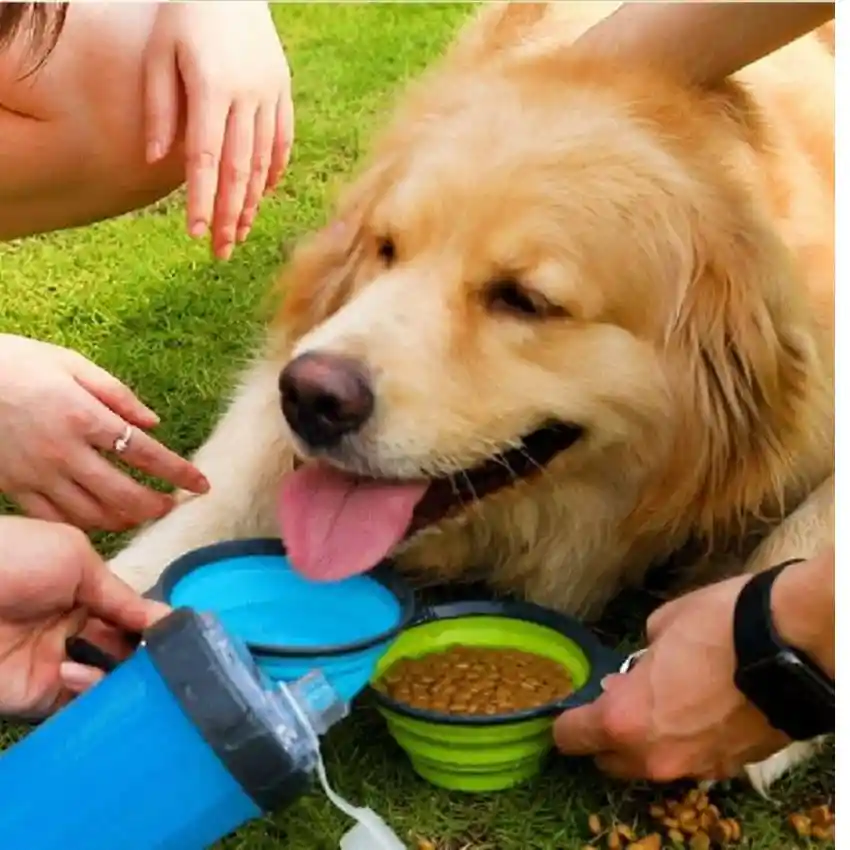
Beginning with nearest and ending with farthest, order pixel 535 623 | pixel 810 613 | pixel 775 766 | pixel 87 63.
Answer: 1. pixel 810 613
2. pixel 775 766
3. pixel 535 623
4. pixel 87 63

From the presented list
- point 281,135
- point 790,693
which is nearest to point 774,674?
point 790,693

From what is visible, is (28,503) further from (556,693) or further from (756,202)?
(756,202)

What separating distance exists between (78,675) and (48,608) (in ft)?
0.33

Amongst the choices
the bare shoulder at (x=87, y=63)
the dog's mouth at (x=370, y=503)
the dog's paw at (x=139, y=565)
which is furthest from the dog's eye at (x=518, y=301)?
the bare shoulder at (x=87, y=63)

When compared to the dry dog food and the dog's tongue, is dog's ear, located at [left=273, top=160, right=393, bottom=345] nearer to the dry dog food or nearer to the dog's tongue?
the dog's tongue

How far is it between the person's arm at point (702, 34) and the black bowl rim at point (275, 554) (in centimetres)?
74

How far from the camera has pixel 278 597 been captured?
173 cm

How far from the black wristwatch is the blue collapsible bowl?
390 millimetres

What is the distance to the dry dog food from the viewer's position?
5.40 ft

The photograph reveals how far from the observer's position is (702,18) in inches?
74.6

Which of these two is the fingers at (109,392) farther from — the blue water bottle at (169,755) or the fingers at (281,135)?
the blue water bottle at (169,755)

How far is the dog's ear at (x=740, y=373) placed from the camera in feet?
5.95

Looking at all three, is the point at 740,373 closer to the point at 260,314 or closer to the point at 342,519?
the point at 342,519
